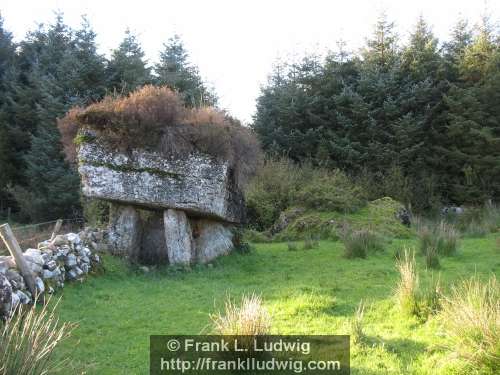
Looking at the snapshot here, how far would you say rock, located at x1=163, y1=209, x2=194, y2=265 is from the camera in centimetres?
970

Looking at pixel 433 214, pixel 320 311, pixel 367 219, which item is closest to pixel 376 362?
pixel 320 311

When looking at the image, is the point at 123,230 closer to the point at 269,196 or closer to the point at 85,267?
the point at 85,267

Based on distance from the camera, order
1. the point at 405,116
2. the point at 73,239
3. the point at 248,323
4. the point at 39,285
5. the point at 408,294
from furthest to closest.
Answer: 1. the point at 405,116
2. the point at 73,239
3. the point at 39,285
4. the point at 408,294
5. the point at 248,323

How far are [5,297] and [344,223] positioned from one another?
10.0 metres

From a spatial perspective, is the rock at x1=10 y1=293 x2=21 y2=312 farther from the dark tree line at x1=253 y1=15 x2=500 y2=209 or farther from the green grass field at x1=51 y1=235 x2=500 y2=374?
the dark tree line at x1=253 y1=15 x2=500 y2=209

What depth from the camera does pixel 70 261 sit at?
8.15 m

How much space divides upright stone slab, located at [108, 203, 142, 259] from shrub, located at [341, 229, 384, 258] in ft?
15.6

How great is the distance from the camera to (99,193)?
376 inches

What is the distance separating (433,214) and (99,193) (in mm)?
14213

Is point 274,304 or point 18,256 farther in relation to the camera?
point 18,256

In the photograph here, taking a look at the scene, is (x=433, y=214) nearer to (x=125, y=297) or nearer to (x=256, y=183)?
(x=256, y=183)

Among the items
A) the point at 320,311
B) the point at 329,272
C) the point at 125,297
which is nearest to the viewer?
the point at 320,311

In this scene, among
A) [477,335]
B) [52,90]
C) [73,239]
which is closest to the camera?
[477,335]

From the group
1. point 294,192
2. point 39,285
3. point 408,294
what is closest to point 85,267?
point 39,285
